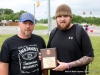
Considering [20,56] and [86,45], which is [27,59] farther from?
[86,45]

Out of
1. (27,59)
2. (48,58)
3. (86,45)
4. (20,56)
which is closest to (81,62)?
(86,45)

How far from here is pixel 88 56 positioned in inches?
117

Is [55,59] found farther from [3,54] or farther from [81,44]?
[3,54]

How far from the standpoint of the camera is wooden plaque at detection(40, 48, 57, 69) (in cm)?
306

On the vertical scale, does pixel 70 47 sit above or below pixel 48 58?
above

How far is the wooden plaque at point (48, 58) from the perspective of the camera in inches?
121

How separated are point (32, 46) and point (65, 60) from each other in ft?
1.77

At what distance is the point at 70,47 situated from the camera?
9.95 feet

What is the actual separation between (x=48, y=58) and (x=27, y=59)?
315 mm

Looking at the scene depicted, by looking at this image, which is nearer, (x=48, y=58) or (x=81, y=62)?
(x=81, y=62)

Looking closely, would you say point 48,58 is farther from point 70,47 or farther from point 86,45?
point 86,45

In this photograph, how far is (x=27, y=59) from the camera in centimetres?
302

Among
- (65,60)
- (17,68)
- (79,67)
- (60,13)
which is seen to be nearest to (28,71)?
(17,68)

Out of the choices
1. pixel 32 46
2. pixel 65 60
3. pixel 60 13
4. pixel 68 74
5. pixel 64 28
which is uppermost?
pixel 60 13
